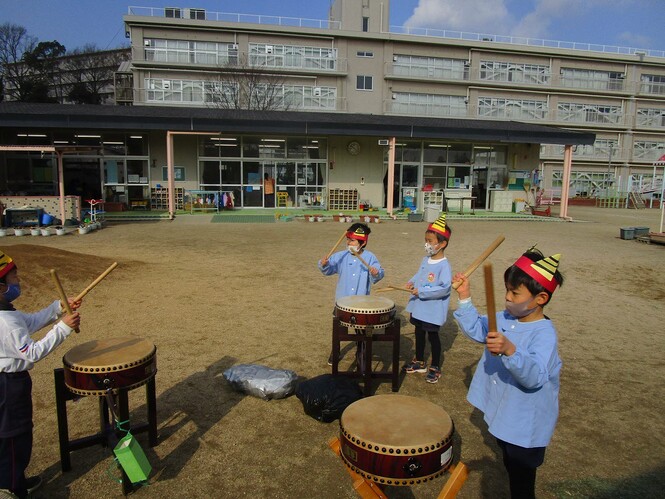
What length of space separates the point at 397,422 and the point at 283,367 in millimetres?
2547

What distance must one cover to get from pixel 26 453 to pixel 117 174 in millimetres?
20162

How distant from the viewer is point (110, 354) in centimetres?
288

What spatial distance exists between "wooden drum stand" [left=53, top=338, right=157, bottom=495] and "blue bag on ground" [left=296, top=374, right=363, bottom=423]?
1122 mm

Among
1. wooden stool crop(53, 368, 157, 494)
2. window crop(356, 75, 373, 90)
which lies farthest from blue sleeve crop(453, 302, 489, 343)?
window crop(356, 75, 373, 90)

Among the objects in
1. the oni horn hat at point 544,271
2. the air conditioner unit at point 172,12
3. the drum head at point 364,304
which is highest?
the air conditioner unit at point 172,12

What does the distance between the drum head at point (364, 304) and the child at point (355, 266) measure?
1.20ft

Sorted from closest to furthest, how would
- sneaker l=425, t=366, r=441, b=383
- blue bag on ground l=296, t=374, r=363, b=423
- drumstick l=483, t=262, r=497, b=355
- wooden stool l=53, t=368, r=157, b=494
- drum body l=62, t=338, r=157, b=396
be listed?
drumstick l=483, t=262, r=497, b=355 → drum body l=62, t=338, r=157, b=396 → wooden stool l=53, t=368, r=157, b=494 → blue bag on ground l=296, t=374, r=363, b=423 → sneaker l=425, t=366, r=441, b=383

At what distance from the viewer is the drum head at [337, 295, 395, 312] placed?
3.91 m

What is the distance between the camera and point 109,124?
694 inches

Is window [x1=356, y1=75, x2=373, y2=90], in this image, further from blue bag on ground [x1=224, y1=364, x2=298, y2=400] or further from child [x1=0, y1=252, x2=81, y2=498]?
child [x1=0, y1=252, x2=81, y2=498]

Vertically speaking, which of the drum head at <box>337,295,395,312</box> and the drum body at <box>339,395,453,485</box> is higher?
the drum head at <box>337,295,395,312</box>

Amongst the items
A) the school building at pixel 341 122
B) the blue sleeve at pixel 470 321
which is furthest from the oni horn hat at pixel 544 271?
the school building at pixel 341 122

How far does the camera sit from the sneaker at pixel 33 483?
276cm

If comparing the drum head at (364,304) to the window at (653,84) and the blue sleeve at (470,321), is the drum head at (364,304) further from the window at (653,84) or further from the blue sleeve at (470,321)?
the window at (653,84)
